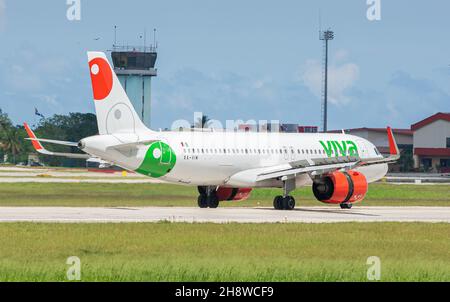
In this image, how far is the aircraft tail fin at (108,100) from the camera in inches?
1845

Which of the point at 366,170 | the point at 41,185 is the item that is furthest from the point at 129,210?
the point at 41,185

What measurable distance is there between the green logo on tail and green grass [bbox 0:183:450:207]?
8591 mm

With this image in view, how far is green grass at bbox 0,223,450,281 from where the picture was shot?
24.4 metres

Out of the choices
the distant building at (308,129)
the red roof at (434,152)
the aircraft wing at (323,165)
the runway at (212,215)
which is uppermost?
the distant building at (308,129)

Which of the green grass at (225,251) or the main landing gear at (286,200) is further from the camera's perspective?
the main landing gear at (286,200)

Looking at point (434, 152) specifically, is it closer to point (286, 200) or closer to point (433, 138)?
point (433, 138)

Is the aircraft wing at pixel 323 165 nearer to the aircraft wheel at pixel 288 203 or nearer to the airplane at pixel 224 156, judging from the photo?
the airplane at pixel 224 156

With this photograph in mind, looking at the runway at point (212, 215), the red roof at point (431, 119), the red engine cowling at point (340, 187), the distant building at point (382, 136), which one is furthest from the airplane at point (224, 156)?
the distant building at point (382, 136)

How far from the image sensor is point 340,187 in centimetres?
5116

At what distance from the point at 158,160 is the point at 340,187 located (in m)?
9.45

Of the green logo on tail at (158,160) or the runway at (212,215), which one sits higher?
the green logo on tail at (158,160)

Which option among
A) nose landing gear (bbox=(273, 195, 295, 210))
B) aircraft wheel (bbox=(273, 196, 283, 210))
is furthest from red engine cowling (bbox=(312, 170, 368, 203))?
aircraft wheel (bbox=(273, 196, 283, 210))

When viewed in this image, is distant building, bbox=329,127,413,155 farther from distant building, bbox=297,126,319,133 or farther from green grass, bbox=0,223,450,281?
green grass, bbox=0,223,450,281

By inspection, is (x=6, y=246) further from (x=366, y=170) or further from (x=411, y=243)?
(x=366, y=170)
